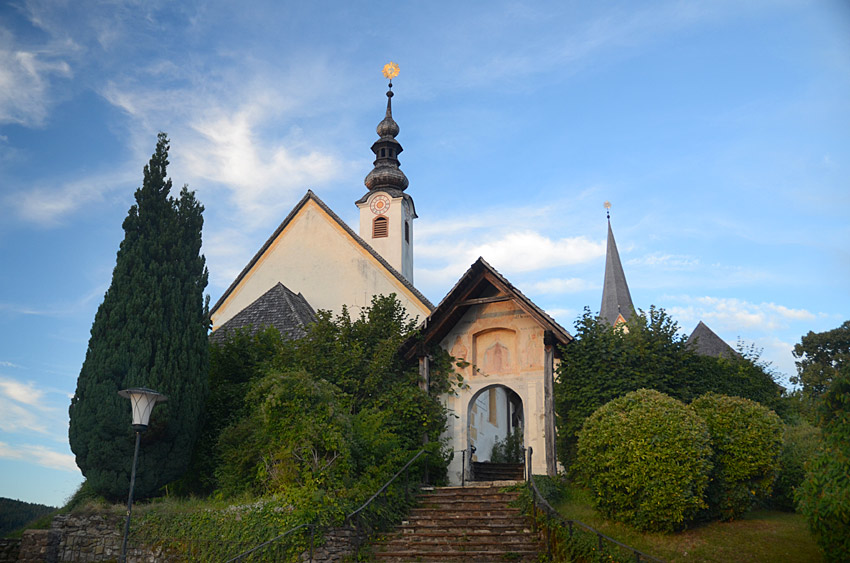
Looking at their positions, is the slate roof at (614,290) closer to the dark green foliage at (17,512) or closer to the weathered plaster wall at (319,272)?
the weathered plaster wall at (319,272)

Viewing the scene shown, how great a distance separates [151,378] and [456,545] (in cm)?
684

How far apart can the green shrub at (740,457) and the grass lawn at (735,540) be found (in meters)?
0.35

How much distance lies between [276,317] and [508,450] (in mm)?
10865

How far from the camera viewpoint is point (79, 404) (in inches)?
546

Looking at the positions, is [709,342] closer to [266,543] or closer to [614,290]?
[614,290]

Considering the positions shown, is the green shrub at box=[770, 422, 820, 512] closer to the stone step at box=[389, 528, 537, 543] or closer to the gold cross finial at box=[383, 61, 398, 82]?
the stone step at box=[389, 528, 537, 543]

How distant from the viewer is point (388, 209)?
116 feet

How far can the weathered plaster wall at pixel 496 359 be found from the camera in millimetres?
17562

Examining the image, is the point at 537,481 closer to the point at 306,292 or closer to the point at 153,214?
the point at 153,214

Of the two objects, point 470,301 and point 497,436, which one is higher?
point 470,301

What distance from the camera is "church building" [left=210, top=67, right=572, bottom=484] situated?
1753cm

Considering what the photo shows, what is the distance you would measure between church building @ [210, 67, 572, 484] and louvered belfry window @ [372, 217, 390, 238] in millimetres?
50

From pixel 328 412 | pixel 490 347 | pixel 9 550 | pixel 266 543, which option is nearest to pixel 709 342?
pixel 490 347

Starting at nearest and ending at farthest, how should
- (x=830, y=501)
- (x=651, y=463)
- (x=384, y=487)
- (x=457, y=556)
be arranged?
(x=830, y=501) < (x=651, y=463) < (x=457, y=556) < (x=384, y=487)
